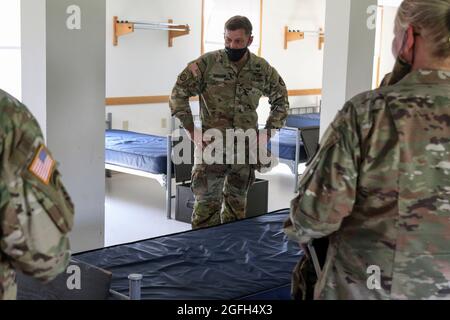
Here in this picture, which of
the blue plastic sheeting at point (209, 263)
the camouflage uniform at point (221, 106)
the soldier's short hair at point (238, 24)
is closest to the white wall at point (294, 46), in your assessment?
the camouflage uniform at point (221, 106)

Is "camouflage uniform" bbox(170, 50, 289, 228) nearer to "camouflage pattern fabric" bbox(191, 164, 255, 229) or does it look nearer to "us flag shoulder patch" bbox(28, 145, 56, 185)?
"camouflage pattern fabric" bbox(191, 164, 255, 229)

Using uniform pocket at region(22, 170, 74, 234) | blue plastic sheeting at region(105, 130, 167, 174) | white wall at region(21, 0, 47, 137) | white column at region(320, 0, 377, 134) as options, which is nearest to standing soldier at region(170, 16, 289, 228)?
white column at region(320, 0, 377, 134)

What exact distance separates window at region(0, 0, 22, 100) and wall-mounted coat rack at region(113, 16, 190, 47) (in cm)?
116

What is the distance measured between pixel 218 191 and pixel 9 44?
300cm

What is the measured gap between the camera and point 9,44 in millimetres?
6008

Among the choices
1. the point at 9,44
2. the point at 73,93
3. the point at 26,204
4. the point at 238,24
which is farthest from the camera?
the point at 9,44

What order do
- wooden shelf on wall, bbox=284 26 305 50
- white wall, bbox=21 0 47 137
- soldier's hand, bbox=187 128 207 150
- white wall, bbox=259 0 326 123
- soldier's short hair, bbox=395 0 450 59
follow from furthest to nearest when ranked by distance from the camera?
wooden shelf on wall, bbox=284 26 305 50, white wall, bbox=259 0 326 123, soldier's hand, bbox=187 128 207 150, white wall, bbox=21 0 47 137, soldier's short hair, bbox=395 0 450 59

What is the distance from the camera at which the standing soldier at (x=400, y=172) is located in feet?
5.17

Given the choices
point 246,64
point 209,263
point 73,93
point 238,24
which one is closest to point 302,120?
point 246,64

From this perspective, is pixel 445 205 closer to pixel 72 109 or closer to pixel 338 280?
pixel 338 280

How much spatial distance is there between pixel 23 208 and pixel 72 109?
2195mm

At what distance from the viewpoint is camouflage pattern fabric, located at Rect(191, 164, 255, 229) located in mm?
4105

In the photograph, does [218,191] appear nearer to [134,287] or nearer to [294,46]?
[134,287]

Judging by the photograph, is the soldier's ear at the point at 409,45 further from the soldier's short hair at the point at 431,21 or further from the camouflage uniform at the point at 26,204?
the camouflage uniform at the point at 26,204
